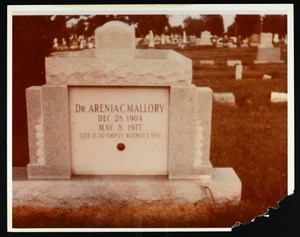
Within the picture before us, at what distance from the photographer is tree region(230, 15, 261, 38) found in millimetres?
4355

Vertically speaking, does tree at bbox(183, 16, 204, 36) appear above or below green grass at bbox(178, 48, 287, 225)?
above

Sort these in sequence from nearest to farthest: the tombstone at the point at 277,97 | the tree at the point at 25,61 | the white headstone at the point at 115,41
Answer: the white headstone at the point at 115,41 → the tree at the point at 25,61 → the tombstone at the point at 277,97

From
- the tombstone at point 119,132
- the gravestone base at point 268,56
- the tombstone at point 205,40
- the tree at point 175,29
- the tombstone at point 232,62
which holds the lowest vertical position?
the tombstone at point 119,132

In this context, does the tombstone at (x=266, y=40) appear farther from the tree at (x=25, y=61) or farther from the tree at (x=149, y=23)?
the tree at (x=25, y=61)

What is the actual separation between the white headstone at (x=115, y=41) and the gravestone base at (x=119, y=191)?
1.02m

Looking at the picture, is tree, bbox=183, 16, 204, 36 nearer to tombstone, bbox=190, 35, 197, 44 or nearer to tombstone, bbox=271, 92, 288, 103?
tombstone, bbox=190, 35, 197, 44

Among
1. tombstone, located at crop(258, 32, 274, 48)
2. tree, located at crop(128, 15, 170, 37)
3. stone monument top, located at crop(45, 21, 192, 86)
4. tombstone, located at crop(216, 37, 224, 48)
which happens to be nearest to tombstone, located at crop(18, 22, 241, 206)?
stone monument top, located at crop(45, 21, 192, 86)

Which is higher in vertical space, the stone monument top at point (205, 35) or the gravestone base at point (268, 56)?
the stone monument top at point (205, 35)

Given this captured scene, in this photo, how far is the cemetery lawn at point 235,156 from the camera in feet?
14.6

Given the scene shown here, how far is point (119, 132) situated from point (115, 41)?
745 mm

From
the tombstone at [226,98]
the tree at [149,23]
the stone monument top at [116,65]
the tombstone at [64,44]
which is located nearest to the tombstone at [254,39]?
the tombstone at [226,98]

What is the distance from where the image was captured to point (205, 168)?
442cm

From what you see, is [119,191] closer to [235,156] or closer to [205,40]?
[235,156]

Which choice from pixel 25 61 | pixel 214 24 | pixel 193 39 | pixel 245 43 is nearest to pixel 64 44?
pixel 25 61
